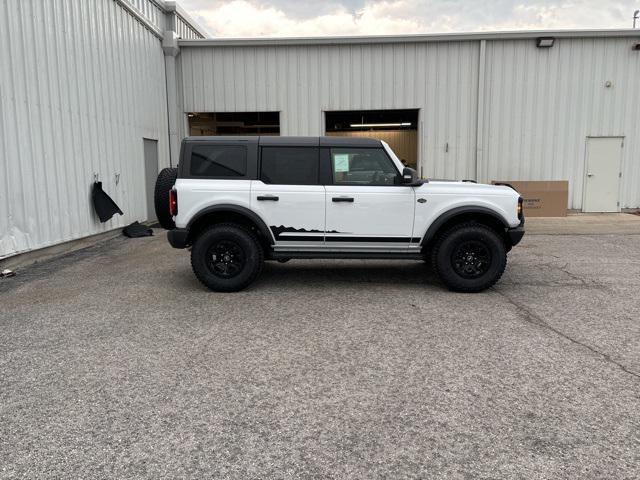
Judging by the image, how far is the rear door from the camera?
19.2ft

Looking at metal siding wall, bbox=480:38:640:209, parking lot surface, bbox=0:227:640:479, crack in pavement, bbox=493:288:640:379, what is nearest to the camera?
parking lot surface, bbox=0:227:640:479

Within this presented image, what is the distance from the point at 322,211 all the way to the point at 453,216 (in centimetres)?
154

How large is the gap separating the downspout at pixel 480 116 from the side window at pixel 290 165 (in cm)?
895

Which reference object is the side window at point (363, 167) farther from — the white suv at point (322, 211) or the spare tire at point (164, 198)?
the spare tire at point (164, 198)

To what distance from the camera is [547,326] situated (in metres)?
4.61

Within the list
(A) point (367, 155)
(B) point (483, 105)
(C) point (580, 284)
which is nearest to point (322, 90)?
(B) point (483, 105)

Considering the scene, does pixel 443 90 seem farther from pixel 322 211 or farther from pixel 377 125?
pixel 322 211

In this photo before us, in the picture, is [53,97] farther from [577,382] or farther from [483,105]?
[483,105]

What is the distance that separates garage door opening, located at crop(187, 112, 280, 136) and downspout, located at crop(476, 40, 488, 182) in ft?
19.2

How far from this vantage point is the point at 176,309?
17.3 ft

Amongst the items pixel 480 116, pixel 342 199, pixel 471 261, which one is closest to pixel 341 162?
pixel 342 199

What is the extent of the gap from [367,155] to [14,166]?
16.7 feet

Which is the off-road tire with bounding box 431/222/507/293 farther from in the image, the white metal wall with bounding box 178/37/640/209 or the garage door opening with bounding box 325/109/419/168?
the garage door opening with bounding box 325/109/419/168

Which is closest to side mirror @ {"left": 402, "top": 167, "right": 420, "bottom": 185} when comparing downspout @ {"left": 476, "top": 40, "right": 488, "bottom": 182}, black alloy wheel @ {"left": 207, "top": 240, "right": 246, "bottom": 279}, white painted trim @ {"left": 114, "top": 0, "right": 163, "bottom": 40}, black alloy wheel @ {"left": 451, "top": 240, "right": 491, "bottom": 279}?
black alloy wheel @ {"left": 451, "top": 240, "right": 491, "bottom": 279}
